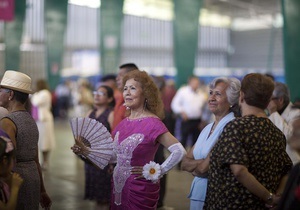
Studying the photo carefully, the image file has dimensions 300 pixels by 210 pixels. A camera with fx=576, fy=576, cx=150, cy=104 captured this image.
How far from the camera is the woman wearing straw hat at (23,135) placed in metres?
4.82

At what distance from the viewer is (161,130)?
15.9ft

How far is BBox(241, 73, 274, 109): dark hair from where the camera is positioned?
171 inches

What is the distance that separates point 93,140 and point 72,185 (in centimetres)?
582

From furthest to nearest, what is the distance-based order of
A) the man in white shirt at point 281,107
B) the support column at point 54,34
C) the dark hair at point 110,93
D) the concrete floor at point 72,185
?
the support column at point 54,34
the concrete floor at point 72,185
the dark hair at point 110,93
the man in white shirt at point 281,107

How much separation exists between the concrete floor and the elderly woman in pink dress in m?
3.68

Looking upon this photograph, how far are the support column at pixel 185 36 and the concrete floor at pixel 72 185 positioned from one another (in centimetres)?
391

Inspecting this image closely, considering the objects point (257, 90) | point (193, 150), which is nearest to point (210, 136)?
point (193, 150)

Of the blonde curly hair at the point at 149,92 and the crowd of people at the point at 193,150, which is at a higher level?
the blonde curly hair at the point at 149,92

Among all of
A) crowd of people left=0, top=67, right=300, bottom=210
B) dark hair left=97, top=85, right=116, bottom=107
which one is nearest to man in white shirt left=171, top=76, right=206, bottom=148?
dark hair left=97, top=85, right=116, bottom=107

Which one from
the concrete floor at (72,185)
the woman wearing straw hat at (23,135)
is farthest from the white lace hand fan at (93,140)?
the concrete floor at (72,185)

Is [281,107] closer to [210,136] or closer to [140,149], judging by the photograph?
[210,136]

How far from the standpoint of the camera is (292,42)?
10.5 metres

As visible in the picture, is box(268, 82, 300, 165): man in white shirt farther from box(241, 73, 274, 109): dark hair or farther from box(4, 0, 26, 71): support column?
box(4, 0, 26, 71): support column

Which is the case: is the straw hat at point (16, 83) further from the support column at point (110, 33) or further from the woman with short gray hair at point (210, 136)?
the support column at point (110, 33)
